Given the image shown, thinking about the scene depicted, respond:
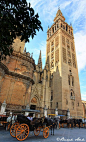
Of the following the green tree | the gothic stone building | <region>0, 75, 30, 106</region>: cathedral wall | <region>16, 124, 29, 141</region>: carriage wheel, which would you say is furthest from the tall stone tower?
the green tree

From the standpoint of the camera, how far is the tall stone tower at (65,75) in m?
23.7

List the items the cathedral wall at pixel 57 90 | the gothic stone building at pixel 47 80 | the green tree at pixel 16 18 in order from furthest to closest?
the cathedral wall at pixel 57 90, the gothic stone building at pixel 47 80, the green tree at pixel 16 18

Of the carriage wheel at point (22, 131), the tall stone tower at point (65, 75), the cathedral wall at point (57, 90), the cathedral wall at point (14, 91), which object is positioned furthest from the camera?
the tall stone tower at point (65, 75)

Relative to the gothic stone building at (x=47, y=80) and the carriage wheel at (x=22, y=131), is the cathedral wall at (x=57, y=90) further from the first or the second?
the carriage wheel at (x=22, y=131)

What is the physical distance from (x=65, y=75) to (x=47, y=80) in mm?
5750

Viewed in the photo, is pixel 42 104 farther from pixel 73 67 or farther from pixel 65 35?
pixel 65 35

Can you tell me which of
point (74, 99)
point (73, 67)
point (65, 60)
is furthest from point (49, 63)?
point (74, 99)

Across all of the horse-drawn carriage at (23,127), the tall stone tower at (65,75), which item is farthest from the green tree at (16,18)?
the tall stone tower at (65,75)

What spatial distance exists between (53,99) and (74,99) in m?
5.90

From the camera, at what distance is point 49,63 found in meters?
32.9

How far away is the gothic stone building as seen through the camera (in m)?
16.4

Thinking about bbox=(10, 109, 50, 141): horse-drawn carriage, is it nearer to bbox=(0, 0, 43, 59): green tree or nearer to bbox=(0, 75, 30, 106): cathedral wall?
bbox=(0, 0, 43, 59): green tree

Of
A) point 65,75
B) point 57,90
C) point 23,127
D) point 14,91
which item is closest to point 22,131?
point 23,127

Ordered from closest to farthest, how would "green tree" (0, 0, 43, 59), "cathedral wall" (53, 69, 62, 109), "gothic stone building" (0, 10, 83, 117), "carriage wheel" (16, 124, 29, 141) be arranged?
"green tree" (0, 0, 43, 59)
"carriage wheel" (16, 124, 29, 141)
"gothic stone building" (0, 10, 83, 117)
"cathedral wall" (53, 69, 62, 109)
